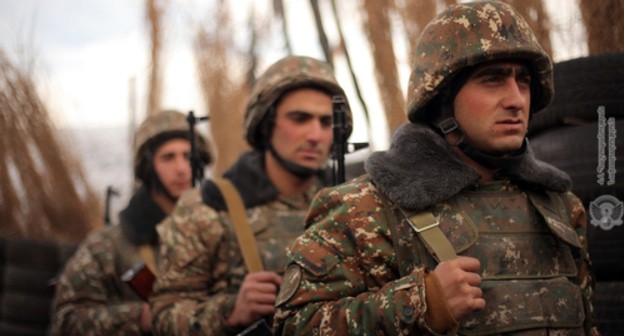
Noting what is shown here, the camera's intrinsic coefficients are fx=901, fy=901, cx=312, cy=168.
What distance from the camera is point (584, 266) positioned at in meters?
3.21

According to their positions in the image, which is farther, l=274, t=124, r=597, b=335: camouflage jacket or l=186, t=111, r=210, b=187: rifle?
l=186, t=111, r=210, b=187: rifle

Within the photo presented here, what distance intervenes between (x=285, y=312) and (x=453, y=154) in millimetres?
787

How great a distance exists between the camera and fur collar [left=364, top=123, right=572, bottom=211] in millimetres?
2955

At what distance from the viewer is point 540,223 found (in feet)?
10.2

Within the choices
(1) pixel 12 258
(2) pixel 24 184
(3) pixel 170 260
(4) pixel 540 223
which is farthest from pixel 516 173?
(2) pixel 24 184

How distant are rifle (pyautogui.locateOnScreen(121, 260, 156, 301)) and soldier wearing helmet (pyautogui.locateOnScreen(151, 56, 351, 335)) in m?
0.38

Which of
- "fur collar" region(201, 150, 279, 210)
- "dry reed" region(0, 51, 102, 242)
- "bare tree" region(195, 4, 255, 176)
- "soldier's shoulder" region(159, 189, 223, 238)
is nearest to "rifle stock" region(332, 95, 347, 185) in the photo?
"fur collar" region(201, 150, 279, 210)

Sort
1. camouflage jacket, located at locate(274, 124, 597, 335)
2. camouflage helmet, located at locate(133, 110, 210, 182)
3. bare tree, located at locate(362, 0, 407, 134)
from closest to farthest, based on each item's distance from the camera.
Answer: camouflage jacket, located at locate(274, 124, 597, 335) → camouflage helmet, located at locate(133, 110, 210, 182) → bare tree, located at locate(362, 0, 407, 134)

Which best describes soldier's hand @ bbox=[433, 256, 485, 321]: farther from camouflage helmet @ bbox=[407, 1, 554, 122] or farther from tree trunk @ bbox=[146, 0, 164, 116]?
tree trunk @ bbox=[146, 0, 164, 116]

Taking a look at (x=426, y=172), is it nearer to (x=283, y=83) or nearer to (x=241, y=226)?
(x=241, y=226)

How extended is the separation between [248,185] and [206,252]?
0.45 meters

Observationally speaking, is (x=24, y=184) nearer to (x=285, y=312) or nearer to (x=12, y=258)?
(x=12, y=258)

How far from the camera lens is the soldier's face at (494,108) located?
9.92 ft

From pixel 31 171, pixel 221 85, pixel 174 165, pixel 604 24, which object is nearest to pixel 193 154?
pixel 174 165
